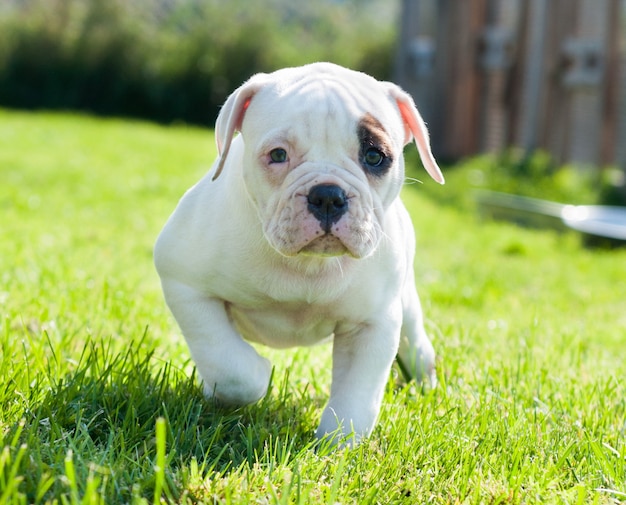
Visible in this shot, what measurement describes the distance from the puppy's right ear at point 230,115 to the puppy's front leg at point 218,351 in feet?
1.33

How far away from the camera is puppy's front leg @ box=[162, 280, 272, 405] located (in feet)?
9.18

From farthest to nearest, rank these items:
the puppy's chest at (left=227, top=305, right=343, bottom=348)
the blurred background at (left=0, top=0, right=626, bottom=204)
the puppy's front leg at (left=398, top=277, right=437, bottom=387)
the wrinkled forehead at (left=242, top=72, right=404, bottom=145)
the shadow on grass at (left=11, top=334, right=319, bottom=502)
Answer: the blurred background at (left=0, top=0, right=626, bottom=204) → the puppy's front leg at (left=398, top=277, right=437, bottom=387) → the puppy's chest at (left=227, top=305, right=343, bottom=348) → the wrinkled forehead at (left=242, top=72, right=404, bottom=145) → the shadow on grass at (left=11, top=334, right=319, bottom=502)

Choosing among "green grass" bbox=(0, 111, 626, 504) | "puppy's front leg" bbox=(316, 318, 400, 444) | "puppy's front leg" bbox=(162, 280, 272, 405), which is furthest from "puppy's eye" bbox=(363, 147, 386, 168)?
"green grass" bbox=(0, 111, 626, 504)

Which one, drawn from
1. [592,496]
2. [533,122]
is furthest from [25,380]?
[533,122]

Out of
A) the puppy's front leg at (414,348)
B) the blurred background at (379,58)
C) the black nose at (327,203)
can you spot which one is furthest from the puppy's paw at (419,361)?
the blurred background at (379,58)

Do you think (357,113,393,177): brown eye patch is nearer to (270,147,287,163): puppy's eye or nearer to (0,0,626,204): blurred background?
(270,147,287,163): puppy's eye

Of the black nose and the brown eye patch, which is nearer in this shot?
the black nose

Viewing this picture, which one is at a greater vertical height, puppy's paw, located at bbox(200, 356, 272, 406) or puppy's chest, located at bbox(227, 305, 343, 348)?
puppy's chest, located at bbox(227, 305, 343, 348)

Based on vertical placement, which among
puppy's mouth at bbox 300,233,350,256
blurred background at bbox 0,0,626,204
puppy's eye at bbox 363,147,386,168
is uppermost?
blurred background at bbox 0,0,626,204

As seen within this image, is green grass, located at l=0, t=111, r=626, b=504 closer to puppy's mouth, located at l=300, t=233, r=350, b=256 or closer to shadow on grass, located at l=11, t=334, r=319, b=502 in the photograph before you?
shadow on grass, located at l=11, t=334, r=319, b=502

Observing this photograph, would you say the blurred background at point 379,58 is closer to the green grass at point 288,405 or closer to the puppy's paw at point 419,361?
the green grass at point 288,405

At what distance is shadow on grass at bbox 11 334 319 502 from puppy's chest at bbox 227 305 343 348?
175mm

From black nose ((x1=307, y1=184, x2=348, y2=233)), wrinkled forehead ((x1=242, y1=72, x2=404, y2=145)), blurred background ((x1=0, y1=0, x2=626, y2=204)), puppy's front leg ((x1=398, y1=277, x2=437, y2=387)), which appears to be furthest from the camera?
blurred background ((x1=0, y1=0, x2=626, y2=204))

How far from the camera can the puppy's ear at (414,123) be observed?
10.0 feet
